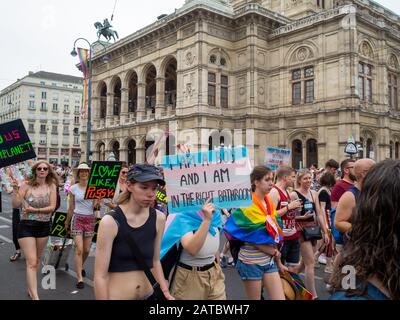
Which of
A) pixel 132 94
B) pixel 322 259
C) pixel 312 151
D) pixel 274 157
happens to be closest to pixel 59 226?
pixel 322 259

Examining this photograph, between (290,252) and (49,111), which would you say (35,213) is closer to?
(290,252)

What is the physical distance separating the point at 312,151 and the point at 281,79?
7049mm

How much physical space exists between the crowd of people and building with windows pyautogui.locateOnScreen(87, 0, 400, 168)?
24529 millimetres

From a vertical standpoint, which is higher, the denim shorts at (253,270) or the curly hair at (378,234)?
the curly hair at (378,234)

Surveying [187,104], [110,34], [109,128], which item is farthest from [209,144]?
[110,34]

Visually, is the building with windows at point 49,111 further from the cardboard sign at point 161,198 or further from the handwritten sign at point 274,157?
the cardboard sign at point 161,198

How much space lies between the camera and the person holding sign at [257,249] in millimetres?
4039

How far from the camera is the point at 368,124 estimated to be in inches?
1176

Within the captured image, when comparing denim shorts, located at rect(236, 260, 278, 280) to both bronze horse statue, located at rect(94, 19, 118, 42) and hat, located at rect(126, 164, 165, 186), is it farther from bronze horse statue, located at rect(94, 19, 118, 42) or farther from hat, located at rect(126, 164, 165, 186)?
bronze horse statue, located at rect(94, 19, 118, 42)

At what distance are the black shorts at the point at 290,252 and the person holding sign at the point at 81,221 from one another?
3.33m

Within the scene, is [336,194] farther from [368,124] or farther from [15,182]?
[368,124]

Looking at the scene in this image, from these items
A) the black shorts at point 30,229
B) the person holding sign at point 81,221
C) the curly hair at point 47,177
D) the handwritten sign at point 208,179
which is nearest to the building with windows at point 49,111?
the person holding sign at point 81,221

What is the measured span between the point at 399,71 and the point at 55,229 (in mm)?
36658

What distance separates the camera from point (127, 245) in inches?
115
